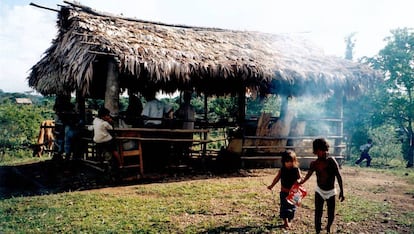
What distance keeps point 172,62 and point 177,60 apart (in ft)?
0.73

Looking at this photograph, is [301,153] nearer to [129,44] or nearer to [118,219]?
[129,44]

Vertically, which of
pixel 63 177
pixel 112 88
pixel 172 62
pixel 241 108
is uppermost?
pixel 172 62

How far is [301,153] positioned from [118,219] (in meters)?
7.14

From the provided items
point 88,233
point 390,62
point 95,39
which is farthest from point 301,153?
point 390,62

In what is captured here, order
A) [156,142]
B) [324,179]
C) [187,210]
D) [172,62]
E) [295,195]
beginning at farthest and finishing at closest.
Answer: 1. [156,142]
2. [172,62]
3. [187,210]
4. [295,195]
5. [324,179]

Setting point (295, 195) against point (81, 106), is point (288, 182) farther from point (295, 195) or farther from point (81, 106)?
point (81, 106)

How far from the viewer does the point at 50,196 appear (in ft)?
20.3

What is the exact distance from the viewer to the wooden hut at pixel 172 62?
753 cm

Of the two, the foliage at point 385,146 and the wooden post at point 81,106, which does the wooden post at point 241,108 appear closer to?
the wooden post at point 81,106

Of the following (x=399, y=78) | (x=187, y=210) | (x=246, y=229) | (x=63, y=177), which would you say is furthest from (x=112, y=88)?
(x=399, y=78)

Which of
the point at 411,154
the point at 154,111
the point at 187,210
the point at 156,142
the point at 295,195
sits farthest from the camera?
the point at 411,154

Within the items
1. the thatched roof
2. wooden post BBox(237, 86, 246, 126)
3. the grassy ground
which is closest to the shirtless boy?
the grassy ground

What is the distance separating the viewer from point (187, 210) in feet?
17.8

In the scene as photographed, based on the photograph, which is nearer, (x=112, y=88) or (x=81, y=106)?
(x=112, y=88)
